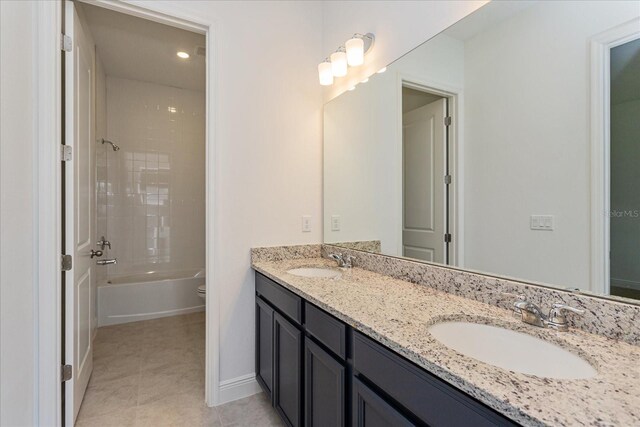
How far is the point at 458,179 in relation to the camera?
1377 mm

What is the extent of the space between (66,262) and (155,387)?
3.37 ft

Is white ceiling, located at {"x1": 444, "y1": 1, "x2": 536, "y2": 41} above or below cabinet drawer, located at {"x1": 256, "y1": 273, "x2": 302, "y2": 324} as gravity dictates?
above

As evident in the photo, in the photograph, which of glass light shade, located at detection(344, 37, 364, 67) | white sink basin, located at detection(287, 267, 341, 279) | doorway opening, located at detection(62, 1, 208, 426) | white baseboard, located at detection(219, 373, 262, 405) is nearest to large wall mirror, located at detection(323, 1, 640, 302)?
glass light shade, located at detection(344, 37, 364, 67)

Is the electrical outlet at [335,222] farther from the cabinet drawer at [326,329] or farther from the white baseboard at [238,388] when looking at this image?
the white baseboard at [238,388]

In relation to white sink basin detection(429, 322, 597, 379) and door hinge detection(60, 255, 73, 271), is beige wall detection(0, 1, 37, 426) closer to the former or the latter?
door hinge detection(60, 255, 73, 271)

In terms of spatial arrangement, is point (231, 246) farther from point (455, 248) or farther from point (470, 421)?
point (470, 421)

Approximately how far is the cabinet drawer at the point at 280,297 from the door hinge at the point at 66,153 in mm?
1220

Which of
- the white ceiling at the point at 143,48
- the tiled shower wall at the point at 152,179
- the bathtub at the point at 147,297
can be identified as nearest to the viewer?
the white ceiling at the point at 143,48

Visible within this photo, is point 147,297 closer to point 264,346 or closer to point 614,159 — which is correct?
point 264,346

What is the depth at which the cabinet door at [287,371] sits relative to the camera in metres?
1.40

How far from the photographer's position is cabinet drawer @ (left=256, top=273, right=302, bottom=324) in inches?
55.9

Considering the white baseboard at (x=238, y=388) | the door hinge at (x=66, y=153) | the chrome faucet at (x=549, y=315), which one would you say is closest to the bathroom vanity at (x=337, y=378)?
the white baseboard at (x=238, y=388)

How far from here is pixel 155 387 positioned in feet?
6.76

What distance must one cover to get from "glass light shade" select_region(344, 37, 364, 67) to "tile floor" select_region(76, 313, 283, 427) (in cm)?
213
